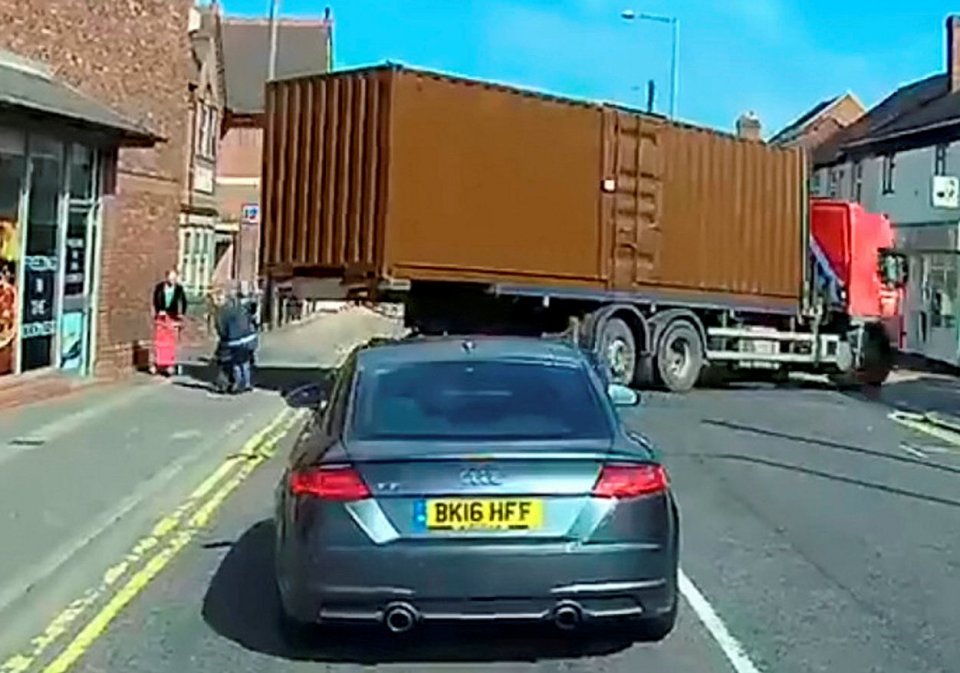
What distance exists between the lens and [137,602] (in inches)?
334

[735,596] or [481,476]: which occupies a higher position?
[481,476]

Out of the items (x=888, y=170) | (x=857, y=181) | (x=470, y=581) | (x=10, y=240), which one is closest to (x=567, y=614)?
(x=470, y=581)

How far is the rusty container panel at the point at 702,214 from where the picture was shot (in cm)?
2320

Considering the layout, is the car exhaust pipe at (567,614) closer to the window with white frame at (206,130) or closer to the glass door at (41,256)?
the glass door at (41,256)

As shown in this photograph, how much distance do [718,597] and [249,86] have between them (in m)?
53.4

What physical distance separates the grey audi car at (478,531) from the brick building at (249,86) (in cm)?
4168

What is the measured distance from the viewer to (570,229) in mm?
22453

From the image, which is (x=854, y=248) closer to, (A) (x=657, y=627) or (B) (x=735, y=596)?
(B) (x=735, y=596)

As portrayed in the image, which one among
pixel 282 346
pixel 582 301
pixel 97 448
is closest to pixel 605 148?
pixel 582 301

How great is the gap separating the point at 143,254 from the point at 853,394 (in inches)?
456

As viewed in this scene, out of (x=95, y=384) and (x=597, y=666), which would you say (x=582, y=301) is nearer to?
(x=95, y=384)

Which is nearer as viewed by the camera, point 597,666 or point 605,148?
point 597,666

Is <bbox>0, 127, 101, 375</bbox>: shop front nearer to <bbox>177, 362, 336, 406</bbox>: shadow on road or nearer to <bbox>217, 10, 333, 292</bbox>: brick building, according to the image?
<bbox>177, 362, 336, 406</bbox>: shadow on road

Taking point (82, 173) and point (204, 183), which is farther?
point (204, 183)
